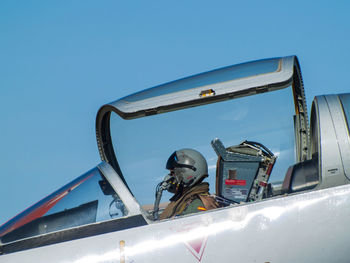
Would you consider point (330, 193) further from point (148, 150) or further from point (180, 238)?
point (148, 150)

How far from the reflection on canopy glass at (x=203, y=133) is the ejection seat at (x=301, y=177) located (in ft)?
0.50

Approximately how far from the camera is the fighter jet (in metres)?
3.60

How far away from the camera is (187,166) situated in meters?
4.70

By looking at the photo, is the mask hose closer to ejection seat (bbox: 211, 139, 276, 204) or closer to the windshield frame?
the windshield frame

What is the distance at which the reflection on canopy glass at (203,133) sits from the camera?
434cm

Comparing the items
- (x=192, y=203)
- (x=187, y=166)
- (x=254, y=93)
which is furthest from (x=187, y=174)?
(x=254, y=93)

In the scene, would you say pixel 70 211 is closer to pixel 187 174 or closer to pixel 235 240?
pixel 187 174

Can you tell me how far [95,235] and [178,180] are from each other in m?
1.27

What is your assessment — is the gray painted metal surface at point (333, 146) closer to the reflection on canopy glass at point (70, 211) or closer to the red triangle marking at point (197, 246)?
the red triangle marking at point (197, 246)

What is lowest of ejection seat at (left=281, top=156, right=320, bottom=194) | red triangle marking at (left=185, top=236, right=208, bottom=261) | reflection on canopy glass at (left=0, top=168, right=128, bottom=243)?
red triangle marking at (left=185, top=236, right=208, bottom=261)

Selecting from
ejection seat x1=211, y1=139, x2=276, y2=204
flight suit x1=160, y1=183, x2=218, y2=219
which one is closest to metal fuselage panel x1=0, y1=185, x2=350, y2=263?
flight suit x1=160, y1=183, x2=218, y2=219

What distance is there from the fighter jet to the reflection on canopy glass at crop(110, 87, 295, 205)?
0.01 meters

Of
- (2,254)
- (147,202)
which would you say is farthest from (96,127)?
(2,254)

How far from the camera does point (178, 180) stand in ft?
15.5
